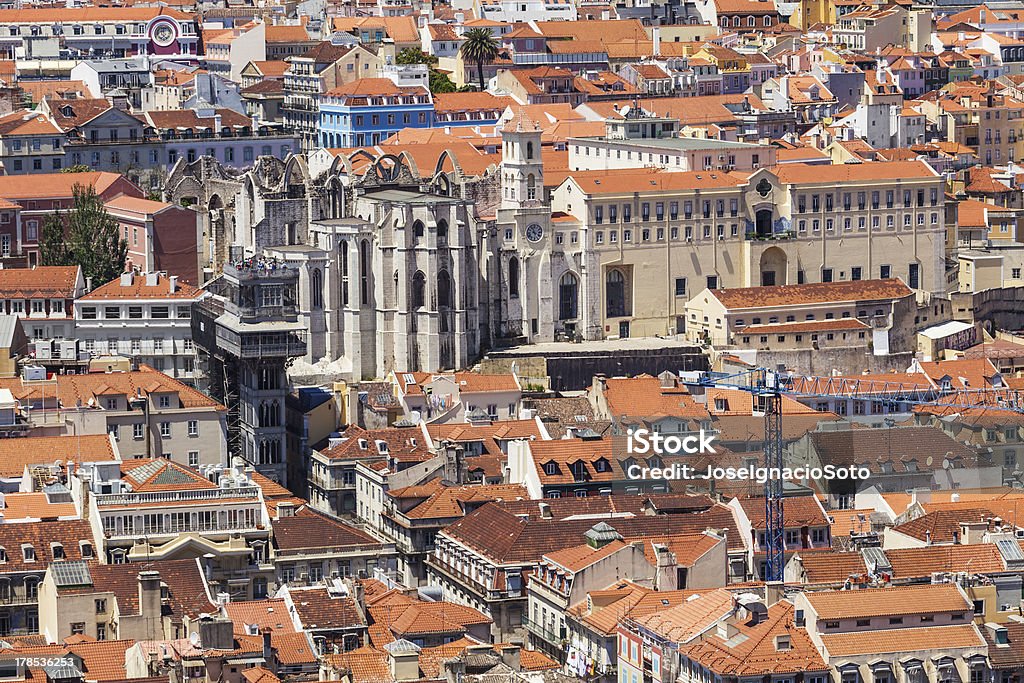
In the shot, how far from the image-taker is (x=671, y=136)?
141 metres

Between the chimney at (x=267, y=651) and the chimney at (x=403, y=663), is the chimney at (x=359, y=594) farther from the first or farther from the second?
the chimney at (x=403, y=663)

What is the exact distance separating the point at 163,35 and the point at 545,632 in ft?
336

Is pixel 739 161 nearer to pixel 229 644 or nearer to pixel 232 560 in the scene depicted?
pixel 232 560

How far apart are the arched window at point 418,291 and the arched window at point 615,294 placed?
29.3 feet

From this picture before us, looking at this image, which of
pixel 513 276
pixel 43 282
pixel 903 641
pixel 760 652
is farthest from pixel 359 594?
pixel 513 276

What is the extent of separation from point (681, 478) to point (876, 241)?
34944 millimetres

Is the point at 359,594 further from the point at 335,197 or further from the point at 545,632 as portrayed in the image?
the point at 335,197

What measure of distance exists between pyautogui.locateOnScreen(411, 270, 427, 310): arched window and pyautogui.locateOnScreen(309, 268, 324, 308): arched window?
3.49 metres

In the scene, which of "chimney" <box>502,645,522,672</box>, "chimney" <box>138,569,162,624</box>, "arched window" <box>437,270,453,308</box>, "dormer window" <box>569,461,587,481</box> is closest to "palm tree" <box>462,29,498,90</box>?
"arched window" <box>437,270,453,308</box>

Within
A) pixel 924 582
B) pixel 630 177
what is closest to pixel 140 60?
pixel 630 177

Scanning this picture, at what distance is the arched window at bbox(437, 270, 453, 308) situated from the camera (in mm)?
118688

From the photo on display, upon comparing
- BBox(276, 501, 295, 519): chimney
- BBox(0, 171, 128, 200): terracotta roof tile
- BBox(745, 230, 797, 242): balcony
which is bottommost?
BBox(276, 501, 295, 519): chimney

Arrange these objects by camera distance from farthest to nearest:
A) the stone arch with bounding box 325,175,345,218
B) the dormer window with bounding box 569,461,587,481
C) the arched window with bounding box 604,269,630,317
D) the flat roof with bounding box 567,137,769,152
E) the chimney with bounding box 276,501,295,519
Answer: the flat roof with bounding box 567,137,769,152 → the arched window with bounding box 604,269,630,317 → the stone arch with bounding box 325,175,345,218 → the dormer window with bounding box 569,461,587,481 → the chimney with bounding box 276,501,295,519

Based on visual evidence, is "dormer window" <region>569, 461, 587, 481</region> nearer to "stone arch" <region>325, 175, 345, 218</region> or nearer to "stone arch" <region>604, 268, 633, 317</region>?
"stone arch" <region>604, 268, 633, 317</region>
